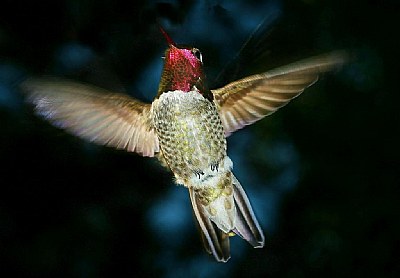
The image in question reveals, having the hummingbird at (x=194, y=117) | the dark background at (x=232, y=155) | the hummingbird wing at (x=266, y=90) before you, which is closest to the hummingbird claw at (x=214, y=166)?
the hummingbird at (x=194, y=117)

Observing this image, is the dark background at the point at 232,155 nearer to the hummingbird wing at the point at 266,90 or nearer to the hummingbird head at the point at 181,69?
the hummingbird wing at the point at 266,90

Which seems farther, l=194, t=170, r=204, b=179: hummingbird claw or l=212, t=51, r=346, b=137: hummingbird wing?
l=194, t=170, r=204, b=179: hummingbird claw

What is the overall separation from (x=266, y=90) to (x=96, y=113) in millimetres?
358

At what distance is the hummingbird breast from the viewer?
1.28 m

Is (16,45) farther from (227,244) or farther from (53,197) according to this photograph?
(227,244)

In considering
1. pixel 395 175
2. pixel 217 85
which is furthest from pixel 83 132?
pixel 395 175

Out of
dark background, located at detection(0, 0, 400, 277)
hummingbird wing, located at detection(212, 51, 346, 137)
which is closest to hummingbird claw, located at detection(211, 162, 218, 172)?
hummingbird wing, located at detection(212, 51, 346, 137)

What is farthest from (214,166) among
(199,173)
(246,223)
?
(246,223)

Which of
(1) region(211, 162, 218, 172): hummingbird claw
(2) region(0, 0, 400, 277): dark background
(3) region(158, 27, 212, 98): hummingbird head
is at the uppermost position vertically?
(3) region(158, 27, 212, 98): hummingbird head

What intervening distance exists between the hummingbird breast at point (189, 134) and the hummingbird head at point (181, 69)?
1.8 inches

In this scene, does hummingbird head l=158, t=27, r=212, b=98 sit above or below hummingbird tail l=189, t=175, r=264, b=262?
above

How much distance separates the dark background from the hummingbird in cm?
108

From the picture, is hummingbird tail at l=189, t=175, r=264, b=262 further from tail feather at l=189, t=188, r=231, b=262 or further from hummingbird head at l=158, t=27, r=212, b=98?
hummingbird head at l=158, t=27, r=212, b=98

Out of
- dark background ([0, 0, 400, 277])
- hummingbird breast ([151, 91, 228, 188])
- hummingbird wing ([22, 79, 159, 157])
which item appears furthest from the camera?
dark background ([0, 0, 400, 277])
